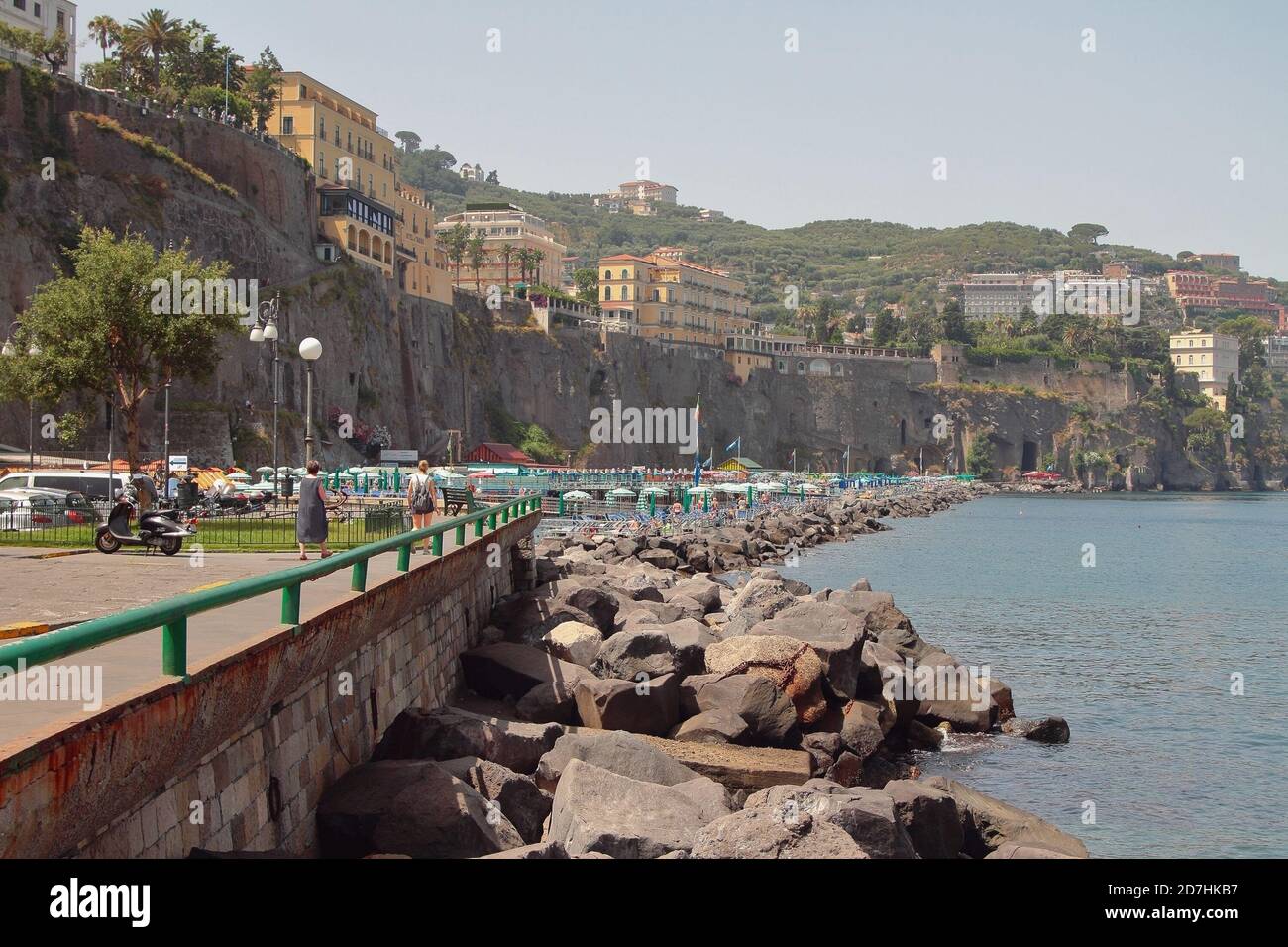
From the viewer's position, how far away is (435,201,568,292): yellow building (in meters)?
146

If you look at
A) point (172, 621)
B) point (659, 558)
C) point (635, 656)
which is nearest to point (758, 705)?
point (635, 656)

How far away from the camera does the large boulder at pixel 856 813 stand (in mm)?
11352

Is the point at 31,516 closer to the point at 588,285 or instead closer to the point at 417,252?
the point at 417,252

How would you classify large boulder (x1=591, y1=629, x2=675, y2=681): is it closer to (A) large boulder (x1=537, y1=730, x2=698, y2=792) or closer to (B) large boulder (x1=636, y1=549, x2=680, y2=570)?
(A) large boulder (x1=537, y1=730, x2=698, y2=792)

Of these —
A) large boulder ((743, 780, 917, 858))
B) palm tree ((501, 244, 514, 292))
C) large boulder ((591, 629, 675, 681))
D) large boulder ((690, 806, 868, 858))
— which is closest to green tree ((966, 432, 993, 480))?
palm tree ((501, 244, 514, 292))

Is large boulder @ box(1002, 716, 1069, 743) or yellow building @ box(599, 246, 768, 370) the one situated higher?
yellow building @ box(599, 246, 768, 370)

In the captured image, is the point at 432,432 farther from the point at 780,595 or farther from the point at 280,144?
the point at 780,595

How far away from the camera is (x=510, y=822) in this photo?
466 inches

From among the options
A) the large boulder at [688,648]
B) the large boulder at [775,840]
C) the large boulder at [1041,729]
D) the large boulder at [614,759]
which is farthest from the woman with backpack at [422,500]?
the large boulder at [775,840]

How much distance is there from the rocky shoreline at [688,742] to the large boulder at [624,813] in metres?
0.02

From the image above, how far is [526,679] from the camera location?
1797 centimetres

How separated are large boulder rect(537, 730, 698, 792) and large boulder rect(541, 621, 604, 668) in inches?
216

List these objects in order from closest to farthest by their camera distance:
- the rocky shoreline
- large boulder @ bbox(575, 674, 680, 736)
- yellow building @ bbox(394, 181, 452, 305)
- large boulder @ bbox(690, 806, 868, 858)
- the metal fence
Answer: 1. large boulder @ bbox(690, 806, 868, 858)
2. the rocky shoreline
3. large boulder @ bbox(575, 674, 680, 736)
4. the metal fence
5. yellow building @ bbox(394, 181, 452, 305)
